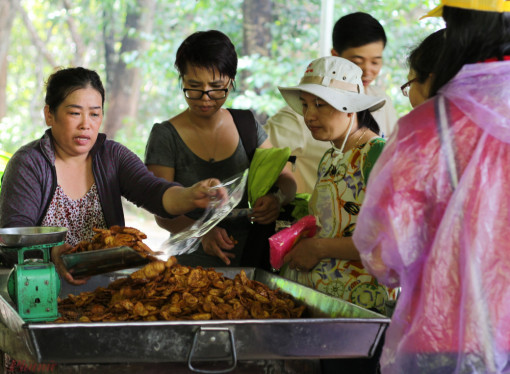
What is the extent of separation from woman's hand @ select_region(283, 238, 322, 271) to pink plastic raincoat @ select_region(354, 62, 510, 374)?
67 centimetres

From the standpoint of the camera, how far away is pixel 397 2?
5812 millimetres

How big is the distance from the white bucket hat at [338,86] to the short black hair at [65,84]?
714mm

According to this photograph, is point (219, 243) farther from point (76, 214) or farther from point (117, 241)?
point (117, 241)

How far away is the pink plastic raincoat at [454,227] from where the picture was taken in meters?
1.22

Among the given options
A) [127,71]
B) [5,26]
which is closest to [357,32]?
[5,26]

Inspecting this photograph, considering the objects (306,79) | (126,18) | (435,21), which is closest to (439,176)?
(306,79)

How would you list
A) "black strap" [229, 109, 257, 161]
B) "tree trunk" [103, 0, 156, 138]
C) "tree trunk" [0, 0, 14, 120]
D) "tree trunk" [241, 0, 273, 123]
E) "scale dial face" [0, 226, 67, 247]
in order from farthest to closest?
"tree trunk" [103, 0, 156, 138], "tree trunk" [0, 0, 14, 120], "tree trunk" [241, 0, 273, 123], "black strap" [229, 109, 257, 161], "scale dial face" [0, 226, 67, 247]

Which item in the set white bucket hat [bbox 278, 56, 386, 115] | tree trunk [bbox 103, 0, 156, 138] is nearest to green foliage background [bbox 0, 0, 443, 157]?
tree trunk [bbox 103, 0, 156, 138]

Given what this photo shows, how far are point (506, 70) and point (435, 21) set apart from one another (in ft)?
15.4

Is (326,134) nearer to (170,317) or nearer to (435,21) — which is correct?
(170,317)

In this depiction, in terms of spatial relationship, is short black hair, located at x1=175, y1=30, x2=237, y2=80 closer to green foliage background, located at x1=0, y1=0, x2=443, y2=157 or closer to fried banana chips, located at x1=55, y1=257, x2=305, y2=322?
fried banana chips, located at x1=55, y1=257, x2=305, y2=322

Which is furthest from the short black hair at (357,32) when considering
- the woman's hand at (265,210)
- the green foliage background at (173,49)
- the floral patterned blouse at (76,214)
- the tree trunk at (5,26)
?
the tree trunk at (5,26)

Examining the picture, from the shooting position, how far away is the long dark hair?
1.26 m

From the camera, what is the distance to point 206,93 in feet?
7.84
